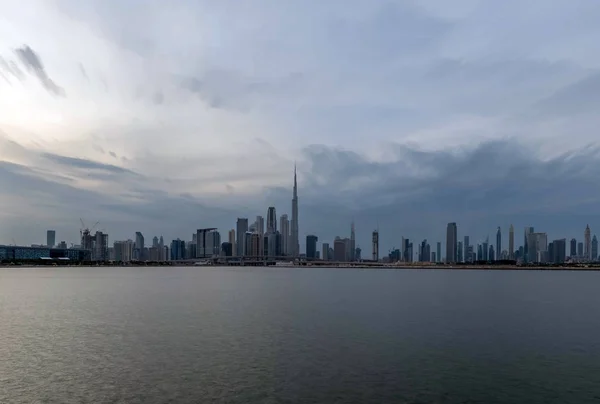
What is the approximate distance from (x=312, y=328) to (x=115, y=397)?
27.6 metres

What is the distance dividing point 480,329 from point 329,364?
25.0m

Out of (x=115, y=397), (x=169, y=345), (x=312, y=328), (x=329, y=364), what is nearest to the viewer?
(x=115, y=397)

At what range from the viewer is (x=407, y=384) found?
3023 centimetres

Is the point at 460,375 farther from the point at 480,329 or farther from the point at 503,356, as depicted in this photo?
the point at 480,329

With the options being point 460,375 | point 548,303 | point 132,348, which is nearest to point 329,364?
point 460,375

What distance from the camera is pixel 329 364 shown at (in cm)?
3516

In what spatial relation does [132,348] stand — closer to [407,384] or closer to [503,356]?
[407,384]

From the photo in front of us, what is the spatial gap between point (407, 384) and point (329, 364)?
22.1 feet

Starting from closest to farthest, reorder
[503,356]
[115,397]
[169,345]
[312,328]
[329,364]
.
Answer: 1. [115,397]
2. [329,364]
3. [503,356]
4. [169,345]
5. [312,328]

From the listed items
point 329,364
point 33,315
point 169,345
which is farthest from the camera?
point 33,315

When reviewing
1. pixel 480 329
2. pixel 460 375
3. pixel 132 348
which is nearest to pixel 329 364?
pixel 460 375

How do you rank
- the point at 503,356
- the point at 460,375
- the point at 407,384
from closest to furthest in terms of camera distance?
the point at 407,384 < the point at 460,375 < the point at 503,356

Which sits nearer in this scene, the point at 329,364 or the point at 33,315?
the point at 329,364

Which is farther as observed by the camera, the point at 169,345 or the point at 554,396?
the point at 169,345
